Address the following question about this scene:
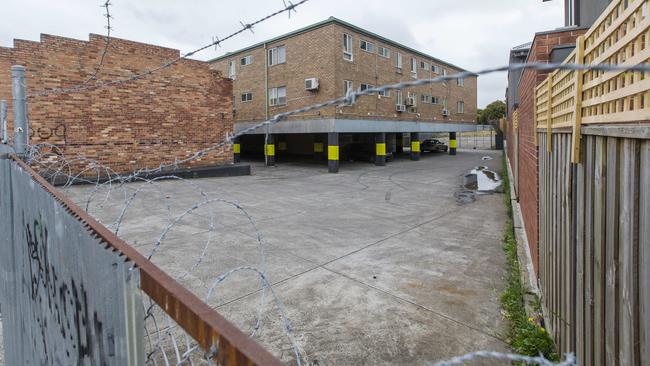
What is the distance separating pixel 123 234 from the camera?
25.2 feet

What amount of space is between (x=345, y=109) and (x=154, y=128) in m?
9.90

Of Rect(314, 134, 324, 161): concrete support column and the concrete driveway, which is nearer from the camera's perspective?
the concrete driveway

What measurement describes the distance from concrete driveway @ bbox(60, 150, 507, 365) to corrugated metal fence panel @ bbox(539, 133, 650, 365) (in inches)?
44.8

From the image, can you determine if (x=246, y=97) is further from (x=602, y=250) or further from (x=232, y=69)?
(x=602, y=250)

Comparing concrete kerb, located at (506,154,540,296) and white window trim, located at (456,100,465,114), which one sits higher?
white window trim, located at (456,100,465,114)

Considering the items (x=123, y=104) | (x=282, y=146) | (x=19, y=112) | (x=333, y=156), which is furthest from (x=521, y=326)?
(x=282, y=146)

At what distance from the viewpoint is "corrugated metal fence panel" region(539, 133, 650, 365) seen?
5.16 feet

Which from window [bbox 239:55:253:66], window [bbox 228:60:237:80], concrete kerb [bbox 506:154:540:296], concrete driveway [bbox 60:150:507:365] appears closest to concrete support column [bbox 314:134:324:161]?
window [bbox 239:55:253:66]

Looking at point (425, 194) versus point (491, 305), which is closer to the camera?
point (491, 305)

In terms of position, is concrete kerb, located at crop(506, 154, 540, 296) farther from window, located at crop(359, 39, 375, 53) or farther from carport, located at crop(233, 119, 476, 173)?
window, located at crop(359, 39, 375, 53)

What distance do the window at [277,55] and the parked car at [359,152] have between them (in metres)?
8.55

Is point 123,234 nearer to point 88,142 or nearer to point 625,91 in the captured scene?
point 625,91

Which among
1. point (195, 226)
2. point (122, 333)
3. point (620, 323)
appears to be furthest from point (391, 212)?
point (122, 333)

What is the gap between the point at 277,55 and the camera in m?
25.5
